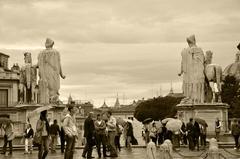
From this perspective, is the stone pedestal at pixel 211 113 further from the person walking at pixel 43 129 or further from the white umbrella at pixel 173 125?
the person walking at pixel 43 129

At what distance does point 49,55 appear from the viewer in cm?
3944

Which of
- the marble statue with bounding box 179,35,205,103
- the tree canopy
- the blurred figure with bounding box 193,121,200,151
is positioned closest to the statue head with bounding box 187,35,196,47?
the marble statue with bounding box 179,35,205,103

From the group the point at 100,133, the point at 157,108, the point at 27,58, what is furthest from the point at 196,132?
the point at 157,108

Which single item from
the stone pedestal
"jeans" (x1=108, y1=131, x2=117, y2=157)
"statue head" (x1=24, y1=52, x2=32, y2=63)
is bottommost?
"jeans" (x1=108, y1=131, x2=117, y2=157)

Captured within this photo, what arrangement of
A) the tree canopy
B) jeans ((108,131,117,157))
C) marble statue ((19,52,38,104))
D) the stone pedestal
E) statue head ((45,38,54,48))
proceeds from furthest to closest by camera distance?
the tree canopy → marble statue ((19,52,38,104)) → statue head ((45,38,54,48)) → the stone pedestal → jeans ((108,131,117,157))

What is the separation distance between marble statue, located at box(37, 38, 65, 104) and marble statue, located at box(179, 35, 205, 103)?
7697mm

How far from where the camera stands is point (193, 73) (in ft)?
129

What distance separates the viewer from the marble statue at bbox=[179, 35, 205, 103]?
3900cm

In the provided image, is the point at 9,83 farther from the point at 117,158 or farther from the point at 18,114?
the point at 117,158

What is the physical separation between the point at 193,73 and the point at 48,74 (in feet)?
29.5

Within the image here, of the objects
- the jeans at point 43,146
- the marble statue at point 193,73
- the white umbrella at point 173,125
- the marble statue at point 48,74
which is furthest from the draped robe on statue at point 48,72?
the jeans at point 43,146

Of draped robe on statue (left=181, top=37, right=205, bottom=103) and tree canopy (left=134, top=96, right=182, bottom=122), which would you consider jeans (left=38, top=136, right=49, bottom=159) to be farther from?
tree canopy (left=134, top=96, right=182, bottom=122)

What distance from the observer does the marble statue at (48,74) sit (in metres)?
39.4

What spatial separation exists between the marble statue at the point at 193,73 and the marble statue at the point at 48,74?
770 cm
